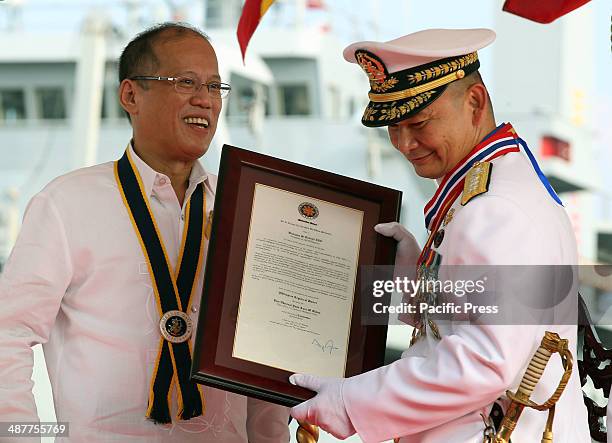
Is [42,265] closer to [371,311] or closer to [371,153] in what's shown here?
[371,311]

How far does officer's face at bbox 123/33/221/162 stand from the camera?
113 inches

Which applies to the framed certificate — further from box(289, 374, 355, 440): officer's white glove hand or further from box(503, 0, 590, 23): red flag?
box(503, 0, 590, 23): red flag

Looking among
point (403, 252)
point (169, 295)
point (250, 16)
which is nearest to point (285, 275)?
point (403, 252)

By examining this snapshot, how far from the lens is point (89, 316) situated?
9.15 feet

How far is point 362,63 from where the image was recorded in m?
2.38

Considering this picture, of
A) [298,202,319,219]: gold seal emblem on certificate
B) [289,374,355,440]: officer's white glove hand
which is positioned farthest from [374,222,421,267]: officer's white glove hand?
[289,374,355,440]: officer's white glove hand

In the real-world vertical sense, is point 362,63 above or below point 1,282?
above

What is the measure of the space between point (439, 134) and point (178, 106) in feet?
2.87

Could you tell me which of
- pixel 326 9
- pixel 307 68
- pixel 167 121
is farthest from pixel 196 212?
pixel 307 68

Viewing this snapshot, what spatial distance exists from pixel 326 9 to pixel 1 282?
1158cm

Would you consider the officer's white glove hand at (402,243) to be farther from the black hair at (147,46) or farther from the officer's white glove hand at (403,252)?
the black hair at (147,46)

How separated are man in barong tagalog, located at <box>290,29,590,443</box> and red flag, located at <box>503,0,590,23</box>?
0.91 meters

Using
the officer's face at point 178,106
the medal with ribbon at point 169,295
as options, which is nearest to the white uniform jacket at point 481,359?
the medal with ribbon at point 169,295
